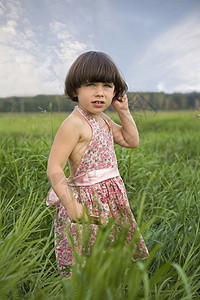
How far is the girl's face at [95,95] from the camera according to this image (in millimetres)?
1305

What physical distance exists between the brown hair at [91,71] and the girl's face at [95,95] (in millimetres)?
22

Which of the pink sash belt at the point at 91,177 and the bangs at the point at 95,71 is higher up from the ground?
the bangs at the point at 95,71

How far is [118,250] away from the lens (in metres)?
0.75

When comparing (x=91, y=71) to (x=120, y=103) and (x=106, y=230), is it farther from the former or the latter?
(x=106, y=230)

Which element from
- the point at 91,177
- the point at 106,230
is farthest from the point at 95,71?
the point at 106,230

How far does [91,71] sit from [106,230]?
29.1 inches

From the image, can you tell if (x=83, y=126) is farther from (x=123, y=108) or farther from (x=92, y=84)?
(x=123, y=108)

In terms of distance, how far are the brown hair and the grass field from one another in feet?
0.80

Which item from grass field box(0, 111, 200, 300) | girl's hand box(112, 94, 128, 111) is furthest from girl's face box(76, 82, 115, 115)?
grass field box(0, 111, 200, 300)

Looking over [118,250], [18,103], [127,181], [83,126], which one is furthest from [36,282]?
[18,103]

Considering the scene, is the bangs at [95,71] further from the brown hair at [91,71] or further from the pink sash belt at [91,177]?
the pink sash belt at [91,177]

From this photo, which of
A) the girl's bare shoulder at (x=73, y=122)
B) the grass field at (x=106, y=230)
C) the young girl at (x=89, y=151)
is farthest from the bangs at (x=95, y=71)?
the grass field at (x=106, y=230)

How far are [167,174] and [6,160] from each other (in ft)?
3.75

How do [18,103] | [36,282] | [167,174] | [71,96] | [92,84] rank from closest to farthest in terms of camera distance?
[36,282] → [92,84] → [71,96] → [167,174] → [18,103]
